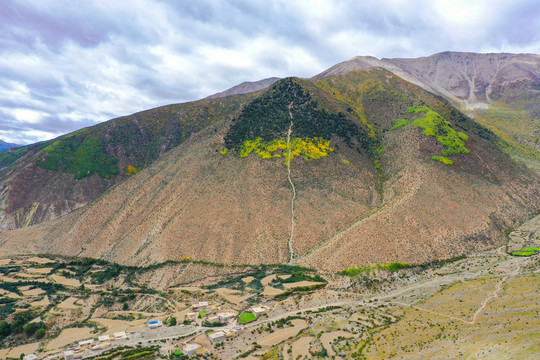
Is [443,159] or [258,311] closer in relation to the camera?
[258,311]

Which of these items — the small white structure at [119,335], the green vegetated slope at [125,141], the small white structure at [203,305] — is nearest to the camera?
the small white structure at [119,335]

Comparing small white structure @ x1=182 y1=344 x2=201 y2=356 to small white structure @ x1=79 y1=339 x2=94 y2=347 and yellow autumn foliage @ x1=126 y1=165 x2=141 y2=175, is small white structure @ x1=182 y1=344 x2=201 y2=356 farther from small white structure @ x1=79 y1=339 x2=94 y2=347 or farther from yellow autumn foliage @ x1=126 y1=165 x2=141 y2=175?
yellow autumn foliage @ x1=126 y1=165 x2=141 y2=175

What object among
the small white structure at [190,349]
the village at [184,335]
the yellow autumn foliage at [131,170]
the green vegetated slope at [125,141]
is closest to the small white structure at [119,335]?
the village at [184,335]

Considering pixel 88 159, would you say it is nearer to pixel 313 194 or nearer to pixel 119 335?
pixel 313 194

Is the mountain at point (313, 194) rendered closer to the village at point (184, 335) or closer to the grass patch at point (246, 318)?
the village at point (184, 335)

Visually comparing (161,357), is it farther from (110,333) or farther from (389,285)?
(389,285)

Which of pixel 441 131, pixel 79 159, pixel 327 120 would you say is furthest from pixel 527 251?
pixel 79 159
